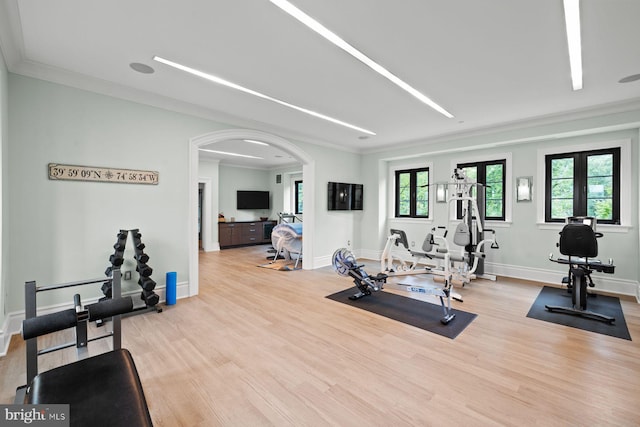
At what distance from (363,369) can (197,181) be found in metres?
3.22

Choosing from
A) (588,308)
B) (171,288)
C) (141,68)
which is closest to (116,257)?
(171,288)

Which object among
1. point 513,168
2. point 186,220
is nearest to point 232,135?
point 186,220

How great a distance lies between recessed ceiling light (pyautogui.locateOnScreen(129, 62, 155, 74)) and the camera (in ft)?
9.76

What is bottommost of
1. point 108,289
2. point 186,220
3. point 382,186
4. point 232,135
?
point 108,289

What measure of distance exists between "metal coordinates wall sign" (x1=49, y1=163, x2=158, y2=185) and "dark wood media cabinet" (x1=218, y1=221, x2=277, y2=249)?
5.31 m

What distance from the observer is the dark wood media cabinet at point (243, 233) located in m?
9.00

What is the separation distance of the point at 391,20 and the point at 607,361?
11.2 ft

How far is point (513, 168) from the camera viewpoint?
5.37 metres

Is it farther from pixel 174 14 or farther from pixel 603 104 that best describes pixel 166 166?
pixel 603 104

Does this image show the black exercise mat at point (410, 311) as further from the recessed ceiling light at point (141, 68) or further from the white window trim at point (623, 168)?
the recessed ceiling light at point (141, 68)

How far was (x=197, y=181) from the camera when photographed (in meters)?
4.08

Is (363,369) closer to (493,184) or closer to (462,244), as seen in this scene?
(462,244)

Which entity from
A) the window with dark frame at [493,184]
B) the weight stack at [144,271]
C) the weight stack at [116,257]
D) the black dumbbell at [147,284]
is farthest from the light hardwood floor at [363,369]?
the window with dark frame at [493,184]

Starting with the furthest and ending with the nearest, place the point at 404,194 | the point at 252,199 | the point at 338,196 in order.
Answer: the point at 252,199 → the point at 404,194 → the point at 338,196
